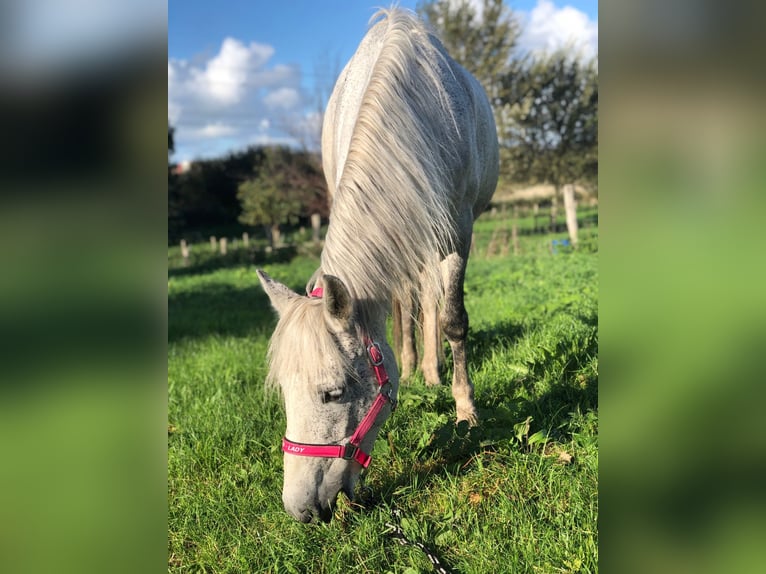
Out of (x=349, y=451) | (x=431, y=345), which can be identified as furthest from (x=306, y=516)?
(x=431, y=345)

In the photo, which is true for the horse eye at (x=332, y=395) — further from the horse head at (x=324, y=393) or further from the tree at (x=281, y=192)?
the tree at (x=281, y=192)

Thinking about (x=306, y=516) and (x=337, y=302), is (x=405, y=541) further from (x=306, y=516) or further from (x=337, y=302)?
(x=337, y=302)

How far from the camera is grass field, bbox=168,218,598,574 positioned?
1.91 metres

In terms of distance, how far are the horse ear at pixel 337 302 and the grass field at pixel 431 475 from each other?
64 centimetres

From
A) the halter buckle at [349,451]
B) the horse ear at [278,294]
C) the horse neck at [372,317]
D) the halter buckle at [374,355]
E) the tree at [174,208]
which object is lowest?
the halter buckle at [349,451]

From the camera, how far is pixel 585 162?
59.6 ft

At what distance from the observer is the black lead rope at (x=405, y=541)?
1812 mm

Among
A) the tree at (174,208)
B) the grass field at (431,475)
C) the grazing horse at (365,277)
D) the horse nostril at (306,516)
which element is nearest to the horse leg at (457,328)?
the grass field at (431,475)

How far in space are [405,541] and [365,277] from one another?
1.14 m

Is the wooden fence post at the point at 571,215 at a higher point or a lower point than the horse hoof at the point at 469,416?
higher

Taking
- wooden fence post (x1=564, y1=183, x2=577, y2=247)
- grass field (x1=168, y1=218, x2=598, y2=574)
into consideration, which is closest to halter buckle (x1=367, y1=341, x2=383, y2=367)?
grass field (x1=168, y1=218, x2=598, y2=574)
